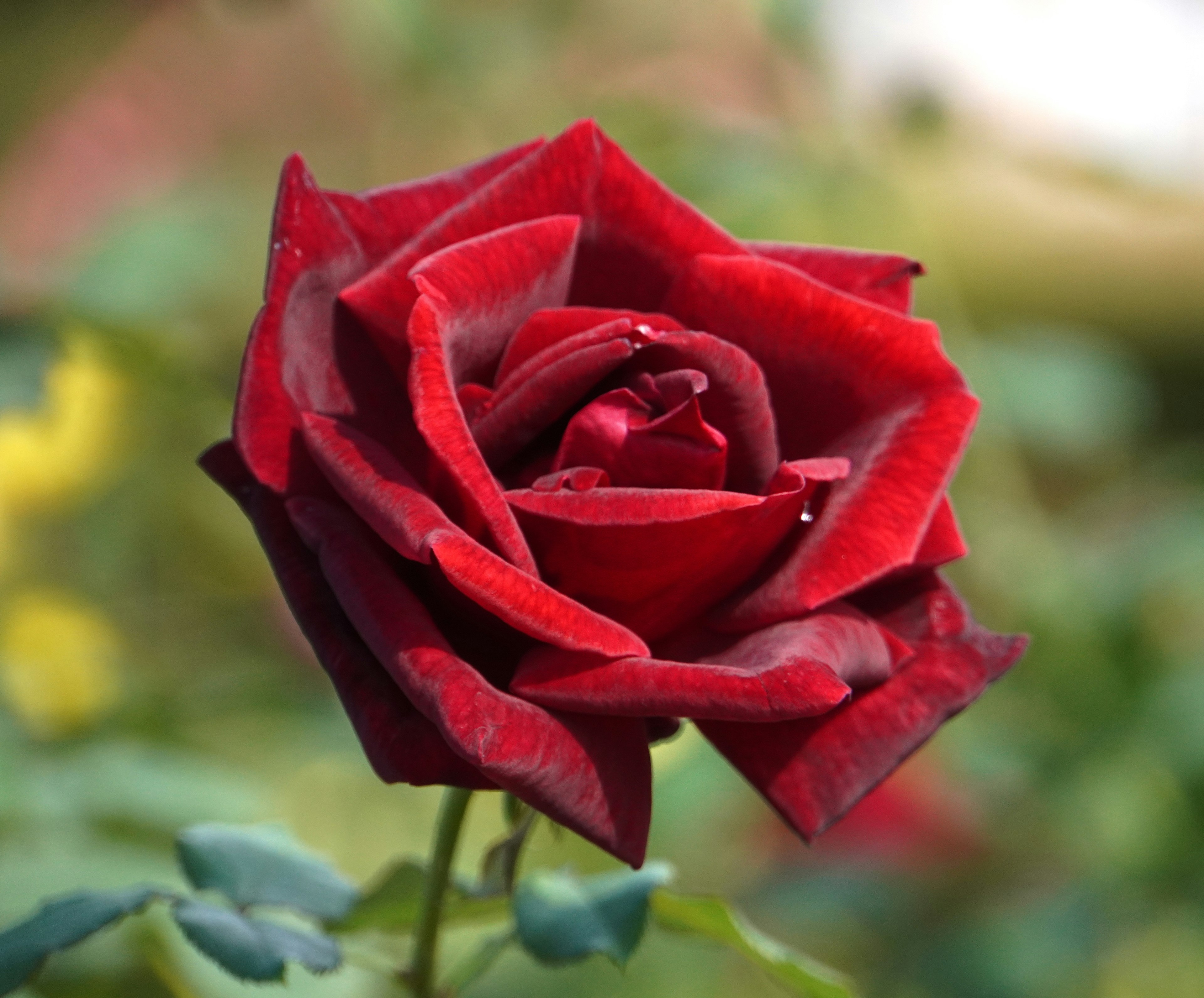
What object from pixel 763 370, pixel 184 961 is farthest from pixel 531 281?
pixel 184 961

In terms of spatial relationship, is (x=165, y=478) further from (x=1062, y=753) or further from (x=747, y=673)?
(x=747, y=673)

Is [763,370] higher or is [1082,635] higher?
[763,370]

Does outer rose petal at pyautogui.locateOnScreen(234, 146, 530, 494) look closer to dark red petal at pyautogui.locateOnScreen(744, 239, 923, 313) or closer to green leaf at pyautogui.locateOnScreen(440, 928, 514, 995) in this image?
dark red petal at pyautogui.locateOnScreen(744, 239, 923, 313)

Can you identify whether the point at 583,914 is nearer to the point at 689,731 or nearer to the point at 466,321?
the point at 466,321

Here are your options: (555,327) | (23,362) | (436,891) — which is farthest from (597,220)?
Result: (23,362)

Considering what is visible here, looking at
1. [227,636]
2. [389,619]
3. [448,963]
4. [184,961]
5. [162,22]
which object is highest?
[389,619]

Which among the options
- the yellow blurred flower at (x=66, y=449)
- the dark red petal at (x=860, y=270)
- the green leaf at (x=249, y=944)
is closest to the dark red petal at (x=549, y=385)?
the dark red petal at (x=860, y=270)

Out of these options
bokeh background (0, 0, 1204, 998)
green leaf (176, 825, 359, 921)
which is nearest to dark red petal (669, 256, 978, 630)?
green leaf (176, 825, 359, 921)
